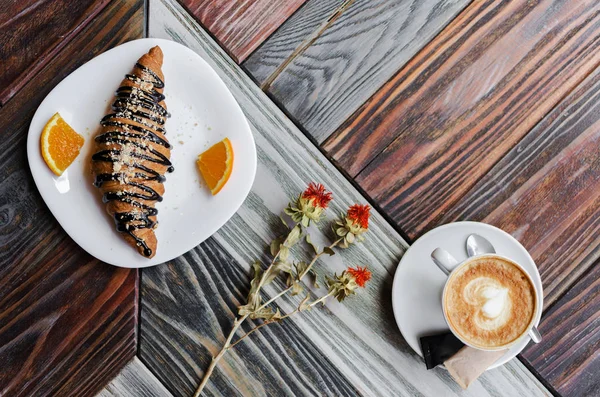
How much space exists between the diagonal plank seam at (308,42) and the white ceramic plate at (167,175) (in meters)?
0.11

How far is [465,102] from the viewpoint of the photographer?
123 centimetres

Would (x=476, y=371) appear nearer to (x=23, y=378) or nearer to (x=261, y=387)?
(x=261, y=387)

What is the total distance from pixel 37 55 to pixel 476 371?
1210 millimetres

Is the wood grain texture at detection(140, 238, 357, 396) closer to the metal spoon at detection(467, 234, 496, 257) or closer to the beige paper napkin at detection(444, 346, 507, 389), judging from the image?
the beige paper napkin at detection(444, 346, 507, 389)

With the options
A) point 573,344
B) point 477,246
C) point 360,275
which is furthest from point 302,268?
point 573,344

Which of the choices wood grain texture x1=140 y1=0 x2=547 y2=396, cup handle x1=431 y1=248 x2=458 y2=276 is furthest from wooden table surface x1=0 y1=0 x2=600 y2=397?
cup handle x1=431 y1=248 x2=458 y2=276

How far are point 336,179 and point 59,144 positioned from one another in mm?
621

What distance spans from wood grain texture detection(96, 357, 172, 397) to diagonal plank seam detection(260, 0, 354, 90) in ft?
2.38

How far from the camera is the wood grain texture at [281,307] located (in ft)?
4.02

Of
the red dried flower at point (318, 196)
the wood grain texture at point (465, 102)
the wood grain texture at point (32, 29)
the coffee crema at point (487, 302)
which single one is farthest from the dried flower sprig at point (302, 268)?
the wood grain texture at point (32, 29)

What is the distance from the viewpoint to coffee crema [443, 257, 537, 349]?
1.07m

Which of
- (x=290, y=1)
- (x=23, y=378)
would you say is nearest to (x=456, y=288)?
(x=290, y=1)

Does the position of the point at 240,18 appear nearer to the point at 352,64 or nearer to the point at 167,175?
the point at 352,64

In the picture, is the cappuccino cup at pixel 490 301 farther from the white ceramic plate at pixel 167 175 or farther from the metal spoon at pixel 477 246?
the white ceramic plate at pixel 167 175
